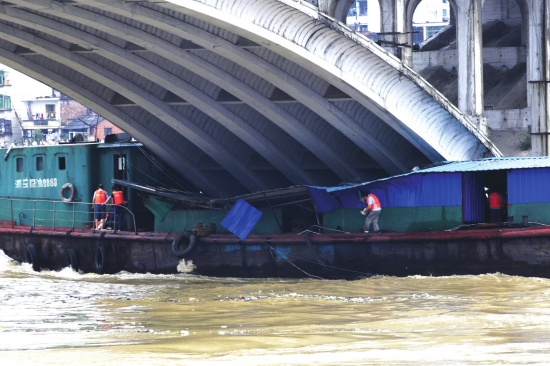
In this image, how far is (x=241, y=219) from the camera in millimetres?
24219

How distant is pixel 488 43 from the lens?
1267 inches

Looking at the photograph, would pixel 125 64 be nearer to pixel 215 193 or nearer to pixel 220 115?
pixel 220 115

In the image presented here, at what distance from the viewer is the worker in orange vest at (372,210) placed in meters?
22.9

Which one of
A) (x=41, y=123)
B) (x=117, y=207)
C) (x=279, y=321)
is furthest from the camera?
(x=41, y=123)

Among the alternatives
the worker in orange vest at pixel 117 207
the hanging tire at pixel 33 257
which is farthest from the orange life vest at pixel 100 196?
the hanging tire at pixel 33 257

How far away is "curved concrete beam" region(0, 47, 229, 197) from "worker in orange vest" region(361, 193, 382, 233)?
8.52 meters

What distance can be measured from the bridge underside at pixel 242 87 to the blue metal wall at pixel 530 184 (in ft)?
8.41

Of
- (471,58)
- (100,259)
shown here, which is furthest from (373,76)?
(100,259)

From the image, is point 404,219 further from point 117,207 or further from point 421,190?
point 117,207

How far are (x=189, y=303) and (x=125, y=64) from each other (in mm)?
8370

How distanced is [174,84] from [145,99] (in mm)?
1519

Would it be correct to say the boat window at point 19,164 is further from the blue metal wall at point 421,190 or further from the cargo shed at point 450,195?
the blue metal wall at point 421,190

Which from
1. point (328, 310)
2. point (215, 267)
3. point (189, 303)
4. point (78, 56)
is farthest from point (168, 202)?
point (328, 310)

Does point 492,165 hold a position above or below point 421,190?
above
